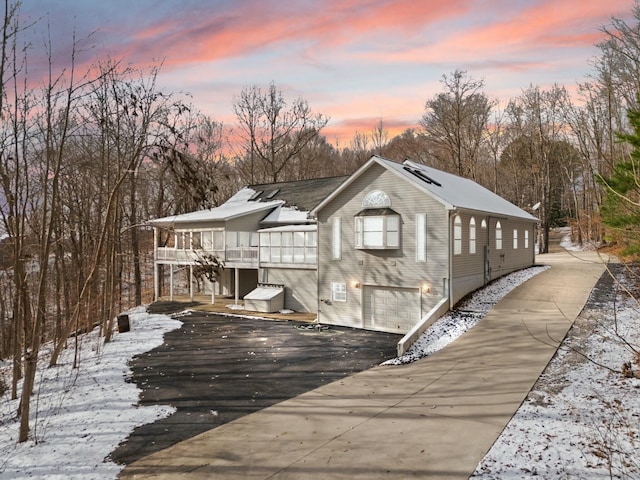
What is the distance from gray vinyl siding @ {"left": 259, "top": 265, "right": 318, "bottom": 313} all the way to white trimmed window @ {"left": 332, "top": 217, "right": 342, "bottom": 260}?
3.06m

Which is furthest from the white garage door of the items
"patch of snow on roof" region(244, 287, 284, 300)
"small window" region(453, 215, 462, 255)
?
"patch of snow on roof" region(244, 287, 284, 300)

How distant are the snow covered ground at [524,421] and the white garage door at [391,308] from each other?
3.50 metres

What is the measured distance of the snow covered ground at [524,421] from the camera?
21.8 ft

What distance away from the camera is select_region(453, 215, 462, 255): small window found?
17.3m

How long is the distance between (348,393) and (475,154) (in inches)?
1448

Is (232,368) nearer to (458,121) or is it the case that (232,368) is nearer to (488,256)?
(488,256)

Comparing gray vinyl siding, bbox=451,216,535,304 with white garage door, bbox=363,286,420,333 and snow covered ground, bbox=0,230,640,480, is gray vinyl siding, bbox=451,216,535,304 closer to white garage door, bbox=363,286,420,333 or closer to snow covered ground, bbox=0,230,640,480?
white garage door, bbox=363,286,420,333

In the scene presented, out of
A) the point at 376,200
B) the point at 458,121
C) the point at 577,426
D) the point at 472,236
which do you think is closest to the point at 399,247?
the point at 376,200

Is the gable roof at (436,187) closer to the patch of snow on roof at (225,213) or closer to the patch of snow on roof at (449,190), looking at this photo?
the patch of snow on roof at (449,190)

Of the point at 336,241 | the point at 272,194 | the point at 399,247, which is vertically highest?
the point at 272,194

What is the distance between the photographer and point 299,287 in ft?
77.5

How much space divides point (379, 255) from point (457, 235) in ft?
10.9

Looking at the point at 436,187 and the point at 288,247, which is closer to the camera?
the point at 436,187

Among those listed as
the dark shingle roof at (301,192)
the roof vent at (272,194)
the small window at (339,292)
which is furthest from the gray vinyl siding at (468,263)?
the roof vent at (272,194)
